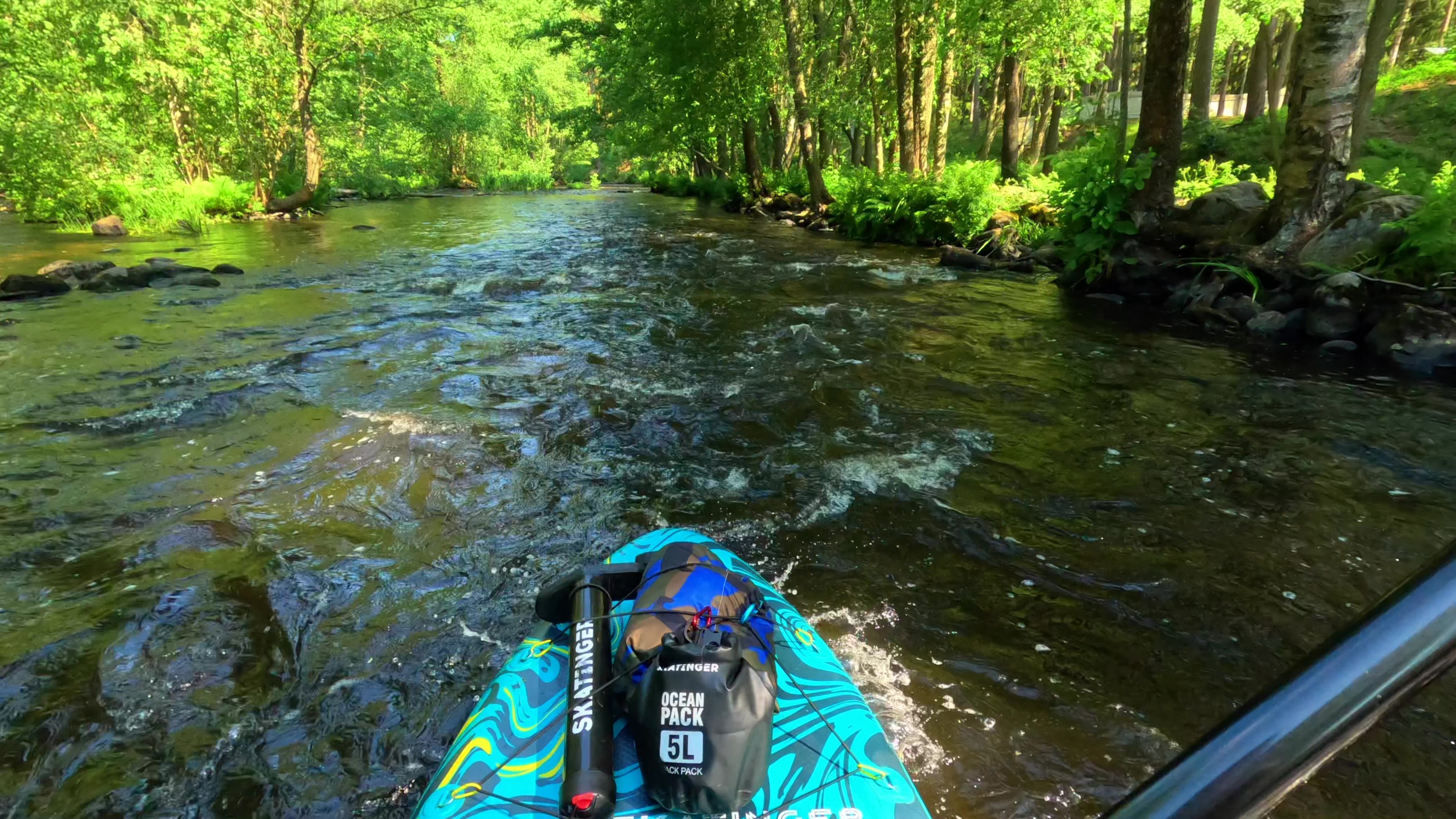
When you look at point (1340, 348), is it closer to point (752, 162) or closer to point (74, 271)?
Result: point (74, 271)

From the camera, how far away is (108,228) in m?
17.8

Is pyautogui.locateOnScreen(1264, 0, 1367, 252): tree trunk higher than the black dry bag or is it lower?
higher

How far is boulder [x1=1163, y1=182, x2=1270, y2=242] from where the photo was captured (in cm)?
949

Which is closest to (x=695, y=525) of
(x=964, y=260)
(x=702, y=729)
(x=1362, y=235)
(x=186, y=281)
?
(x=702, y=729)

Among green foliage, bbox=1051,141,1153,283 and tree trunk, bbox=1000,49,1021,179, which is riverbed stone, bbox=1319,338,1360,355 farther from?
tree trunk, bbox=1000,49,1021,179

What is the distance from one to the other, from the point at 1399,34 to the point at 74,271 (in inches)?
1448

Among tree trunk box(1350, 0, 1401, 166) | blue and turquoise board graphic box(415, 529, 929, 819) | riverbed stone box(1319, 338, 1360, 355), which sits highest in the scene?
tree trunk box(1350, 0, 1401, 166)

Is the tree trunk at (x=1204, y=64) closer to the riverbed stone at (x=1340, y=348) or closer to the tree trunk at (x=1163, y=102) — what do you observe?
the tree trunk at (x=1163, y=102)

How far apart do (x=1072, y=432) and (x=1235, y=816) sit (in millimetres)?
5900

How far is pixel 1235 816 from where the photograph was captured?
57 centimetres

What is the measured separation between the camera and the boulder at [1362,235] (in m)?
7.70

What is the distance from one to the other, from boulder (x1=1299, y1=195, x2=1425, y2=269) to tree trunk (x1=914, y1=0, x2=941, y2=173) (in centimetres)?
945

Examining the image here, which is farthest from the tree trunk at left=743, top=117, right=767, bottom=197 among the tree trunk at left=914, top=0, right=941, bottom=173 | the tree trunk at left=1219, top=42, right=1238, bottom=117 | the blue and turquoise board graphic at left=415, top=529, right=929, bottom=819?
the blue and turquoise board graphic at left=415, top=529, right=929, bottom=819

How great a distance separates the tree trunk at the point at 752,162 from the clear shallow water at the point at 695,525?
19.3 metres
